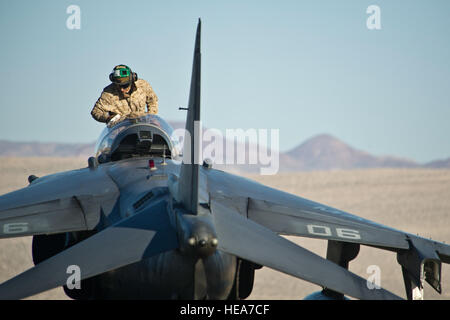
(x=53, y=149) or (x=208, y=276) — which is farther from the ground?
(x=208, y=276)

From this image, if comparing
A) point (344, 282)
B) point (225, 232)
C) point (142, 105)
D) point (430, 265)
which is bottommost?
point (430, 265)

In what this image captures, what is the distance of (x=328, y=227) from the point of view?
10.4 metres

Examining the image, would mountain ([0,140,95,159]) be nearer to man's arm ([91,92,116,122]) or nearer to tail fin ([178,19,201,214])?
man's arm ([91,92,116,122])

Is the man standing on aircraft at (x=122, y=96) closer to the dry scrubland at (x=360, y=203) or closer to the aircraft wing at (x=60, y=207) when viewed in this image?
the aircraft wing at (x=60, y=207)

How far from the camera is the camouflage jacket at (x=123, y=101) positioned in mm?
13234

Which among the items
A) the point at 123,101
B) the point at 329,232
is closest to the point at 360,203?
the point at 123,101

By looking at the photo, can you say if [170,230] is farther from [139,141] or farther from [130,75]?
[130,75]

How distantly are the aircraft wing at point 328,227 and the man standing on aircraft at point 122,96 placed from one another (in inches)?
129

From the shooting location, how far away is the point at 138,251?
23.0 feet
